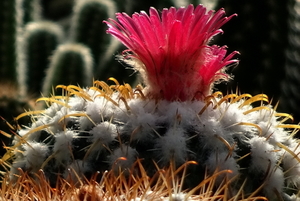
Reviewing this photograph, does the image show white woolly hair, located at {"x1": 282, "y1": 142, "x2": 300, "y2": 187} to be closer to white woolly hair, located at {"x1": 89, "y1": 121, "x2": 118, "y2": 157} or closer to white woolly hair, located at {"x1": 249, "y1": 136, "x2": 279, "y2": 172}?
white woolly hair, located at {"x1": 249, "y1": 136, "x2": 279, "y2": 172}

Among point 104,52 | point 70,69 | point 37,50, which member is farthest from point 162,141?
point 37,50

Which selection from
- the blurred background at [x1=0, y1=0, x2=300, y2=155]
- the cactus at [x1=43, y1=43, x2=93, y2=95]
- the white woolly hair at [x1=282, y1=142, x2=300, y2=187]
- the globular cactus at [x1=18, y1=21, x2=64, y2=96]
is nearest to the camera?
the white woolly hair at [x1=282, y1=142, x2=300, y2=187]

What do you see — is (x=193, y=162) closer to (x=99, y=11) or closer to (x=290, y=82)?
(x=290, y=82)

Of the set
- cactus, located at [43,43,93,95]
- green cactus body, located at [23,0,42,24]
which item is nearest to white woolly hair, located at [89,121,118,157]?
cactus, located at [43,43,93,95]

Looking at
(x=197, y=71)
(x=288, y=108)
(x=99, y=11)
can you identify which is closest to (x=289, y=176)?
(x=197, y=71)

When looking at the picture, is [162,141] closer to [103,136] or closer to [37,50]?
[103,136]

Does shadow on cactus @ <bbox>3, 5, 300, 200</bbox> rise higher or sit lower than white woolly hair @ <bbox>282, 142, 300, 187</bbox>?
higher
